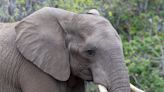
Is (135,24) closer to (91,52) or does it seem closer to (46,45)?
(46,45)

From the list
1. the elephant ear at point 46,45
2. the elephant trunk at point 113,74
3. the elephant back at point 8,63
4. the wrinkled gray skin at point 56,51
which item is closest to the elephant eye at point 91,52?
the wrinkled gray skin at point 56,51

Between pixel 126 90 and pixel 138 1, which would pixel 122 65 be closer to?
pixel 126 90

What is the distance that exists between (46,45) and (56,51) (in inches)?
4.5

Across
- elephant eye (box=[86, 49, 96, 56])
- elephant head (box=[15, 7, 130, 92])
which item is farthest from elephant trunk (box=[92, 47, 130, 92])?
elephant eye (box=[86, 49, 96, 56])

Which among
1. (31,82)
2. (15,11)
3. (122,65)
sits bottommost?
(15,11)

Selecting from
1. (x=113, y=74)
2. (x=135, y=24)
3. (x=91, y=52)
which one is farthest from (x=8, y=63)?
(x=135, y=24)

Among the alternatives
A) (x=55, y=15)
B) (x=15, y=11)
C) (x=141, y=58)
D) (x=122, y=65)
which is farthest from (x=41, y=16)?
(x=141, y=58)

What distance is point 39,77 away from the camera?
573cm

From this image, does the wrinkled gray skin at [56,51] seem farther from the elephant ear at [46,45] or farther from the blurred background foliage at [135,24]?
the blurred background foliage at [135,24]

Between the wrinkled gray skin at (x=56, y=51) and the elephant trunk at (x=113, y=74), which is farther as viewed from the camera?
the wrinkled gray skin at (x=56, y=51)

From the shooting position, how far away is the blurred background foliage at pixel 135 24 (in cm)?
890

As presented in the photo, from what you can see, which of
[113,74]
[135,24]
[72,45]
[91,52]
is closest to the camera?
[113,74]

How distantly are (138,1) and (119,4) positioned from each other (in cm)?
43

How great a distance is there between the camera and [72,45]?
5637mm
